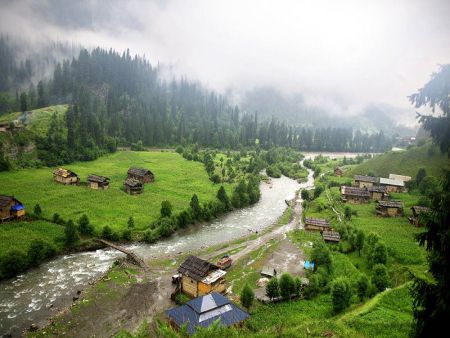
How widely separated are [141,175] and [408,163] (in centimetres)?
9331

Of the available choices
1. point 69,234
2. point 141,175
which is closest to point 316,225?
point 69,234

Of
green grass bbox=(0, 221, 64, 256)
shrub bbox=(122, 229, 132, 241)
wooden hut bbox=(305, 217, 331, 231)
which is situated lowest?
shrub bbox=(122, 229, 132, 241)

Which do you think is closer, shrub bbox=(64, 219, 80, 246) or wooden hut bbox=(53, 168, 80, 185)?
shrub bbox=(64, 219, 80, 246)

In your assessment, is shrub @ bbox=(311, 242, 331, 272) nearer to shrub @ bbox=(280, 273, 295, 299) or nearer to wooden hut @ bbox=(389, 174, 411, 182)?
shrub @ bbox=(280, 273, 295, 299)

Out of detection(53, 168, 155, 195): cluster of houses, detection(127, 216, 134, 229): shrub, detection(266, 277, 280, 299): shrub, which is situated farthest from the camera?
detection(53, 168, 155, 195): cluster of houses

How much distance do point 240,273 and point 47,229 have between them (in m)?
37.4

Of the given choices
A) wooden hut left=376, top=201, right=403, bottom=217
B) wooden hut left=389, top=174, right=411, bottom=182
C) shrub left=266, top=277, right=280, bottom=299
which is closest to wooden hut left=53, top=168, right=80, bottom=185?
shrub left=266, top=277, right=280, bottom=299

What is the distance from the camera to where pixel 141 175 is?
4156 inches

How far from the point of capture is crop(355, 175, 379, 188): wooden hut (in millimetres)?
113113

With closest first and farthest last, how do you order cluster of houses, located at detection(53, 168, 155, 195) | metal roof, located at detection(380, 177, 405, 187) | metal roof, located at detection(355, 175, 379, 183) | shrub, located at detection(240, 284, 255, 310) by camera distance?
shrub, located at detection(240, 284, 255, 310) < cluster of houses, located at detection(53, 168, 155, 195) < metal roof, located at detection(380, 177, 405, 187) < metal roof, located at detection(355, 175, 379, 183)

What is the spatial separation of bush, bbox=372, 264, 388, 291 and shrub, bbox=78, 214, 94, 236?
50.3 metres

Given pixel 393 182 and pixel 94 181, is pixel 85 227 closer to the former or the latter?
pixel 94 181

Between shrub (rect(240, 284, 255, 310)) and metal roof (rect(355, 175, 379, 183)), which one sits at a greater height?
metal roof (rect(355, 175, 379, 183))

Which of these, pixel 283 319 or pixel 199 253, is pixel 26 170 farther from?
pixel 283 319
